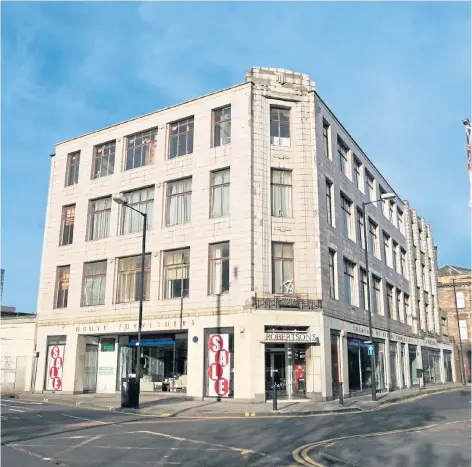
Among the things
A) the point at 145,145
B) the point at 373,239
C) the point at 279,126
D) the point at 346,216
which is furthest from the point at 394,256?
the point at 145,145

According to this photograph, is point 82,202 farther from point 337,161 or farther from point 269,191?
point 337,161

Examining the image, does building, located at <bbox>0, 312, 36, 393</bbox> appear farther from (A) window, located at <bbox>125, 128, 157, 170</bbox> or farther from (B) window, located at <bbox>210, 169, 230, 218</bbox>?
(B) window, located at <bbox>210, 169, 230, 218</bbox>

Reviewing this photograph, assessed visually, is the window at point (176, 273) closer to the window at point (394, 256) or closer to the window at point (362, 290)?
the window at point (362, 290)

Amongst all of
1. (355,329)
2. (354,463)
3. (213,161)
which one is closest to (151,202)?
(213,161)

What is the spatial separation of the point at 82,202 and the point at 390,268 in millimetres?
25508

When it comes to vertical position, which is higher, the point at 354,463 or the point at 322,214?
the point at 322,214

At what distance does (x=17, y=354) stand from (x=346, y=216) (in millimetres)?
24496

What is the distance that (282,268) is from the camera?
27234 mm

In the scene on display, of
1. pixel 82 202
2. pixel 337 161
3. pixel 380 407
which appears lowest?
pixel 380 407

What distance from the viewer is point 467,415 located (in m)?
18.4

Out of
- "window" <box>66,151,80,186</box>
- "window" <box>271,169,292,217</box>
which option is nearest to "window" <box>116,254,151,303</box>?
"window" <box>66,151,80,186</box>

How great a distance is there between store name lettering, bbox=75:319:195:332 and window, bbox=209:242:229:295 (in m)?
2.26

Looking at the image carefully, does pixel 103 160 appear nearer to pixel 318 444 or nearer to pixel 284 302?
pixel 284 302

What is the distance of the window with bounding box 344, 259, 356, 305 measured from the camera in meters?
31.7
